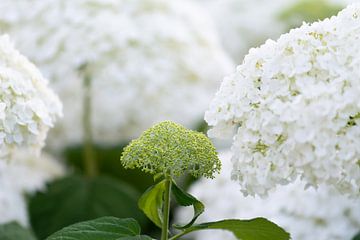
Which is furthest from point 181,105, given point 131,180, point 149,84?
point 131,180

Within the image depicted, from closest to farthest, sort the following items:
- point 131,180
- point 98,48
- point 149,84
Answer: point 98,48, point 149,84, point 131,180

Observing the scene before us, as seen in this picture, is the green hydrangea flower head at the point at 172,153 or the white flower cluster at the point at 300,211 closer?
the green hydrangea flower head at the point at 172,153

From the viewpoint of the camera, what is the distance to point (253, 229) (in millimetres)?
699

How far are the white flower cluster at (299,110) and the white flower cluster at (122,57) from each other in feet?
1.73

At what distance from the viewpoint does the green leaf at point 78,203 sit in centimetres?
125

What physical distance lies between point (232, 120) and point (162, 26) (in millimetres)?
631

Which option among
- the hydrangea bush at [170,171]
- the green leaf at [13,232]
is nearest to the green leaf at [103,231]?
the hydrangea bush at [170,171]

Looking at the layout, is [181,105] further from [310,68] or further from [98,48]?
[310,68]

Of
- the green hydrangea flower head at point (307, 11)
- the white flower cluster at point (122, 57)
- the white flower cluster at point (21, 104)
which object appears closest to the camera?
the white flower cluster at point (21, 104)

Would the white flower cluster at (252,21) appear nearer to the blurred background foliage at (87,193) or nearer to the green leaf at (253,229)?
the blurred background foliage at (87,193)

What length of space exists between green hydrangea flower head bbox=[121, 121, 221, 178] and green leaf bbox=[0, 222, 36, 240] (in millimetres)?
276

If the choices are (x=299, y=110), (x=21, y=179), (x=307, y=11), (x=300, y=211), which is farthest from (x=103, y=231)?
(x=307, y=11)

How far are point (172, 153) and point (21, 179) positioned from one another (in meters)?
0.63

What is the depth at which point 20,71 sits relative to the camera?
0.82 m
